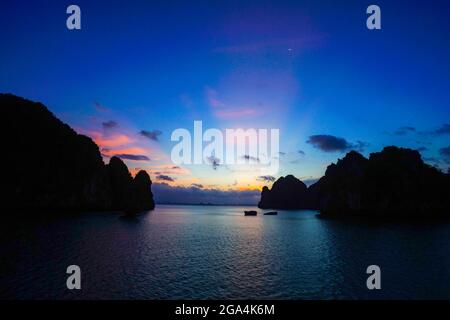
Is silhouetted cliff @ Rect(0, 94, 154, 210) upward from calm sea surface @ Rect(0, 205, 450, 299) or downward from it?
upward

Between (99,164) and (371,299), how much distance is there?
18591 centimetres

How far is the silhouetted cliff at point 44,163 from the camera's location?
129 m

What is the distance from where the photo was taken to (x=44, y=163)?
14312 centimetres

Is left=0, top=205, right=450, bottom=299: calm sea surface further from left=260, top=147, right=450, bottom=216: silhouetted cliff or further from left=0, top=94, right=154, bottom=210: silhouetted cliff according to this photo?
left=260, top=147, right=450, bottom=216: silhouetted cliff

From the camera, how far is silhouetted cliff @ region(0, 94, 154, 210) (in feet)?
424

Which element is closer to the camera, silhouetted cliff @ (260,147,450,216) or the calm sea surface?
the calm sea surface

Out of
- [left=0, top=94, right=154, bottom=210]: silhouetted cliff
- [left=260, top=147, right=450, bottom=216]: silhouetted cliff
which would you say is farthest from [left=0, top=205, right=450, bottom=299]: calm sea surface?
[left=260, top=147, right=450, bottom=216]: silhouetted cliff

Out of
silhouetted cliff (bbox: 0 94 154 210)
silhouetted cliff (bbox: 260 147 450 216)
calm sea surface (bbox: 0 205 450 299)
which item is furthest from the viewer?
silhouetted cliff (bbox: 260 147 450 216)

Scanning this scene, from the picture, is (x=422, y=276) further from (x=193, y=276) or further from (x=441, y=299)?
(x=193, y=276)

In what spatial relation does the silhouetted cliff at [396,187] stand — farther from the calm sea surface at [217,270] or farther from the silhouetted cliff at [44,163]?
the silhouetted cliff at [44,163]

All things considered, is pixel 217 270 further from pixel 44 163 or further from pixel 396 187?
pixel 44 163

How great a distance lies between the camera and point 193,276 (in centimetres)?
2869

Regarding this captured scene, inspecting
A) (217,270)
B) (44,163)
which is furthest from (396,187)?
(44,163)
